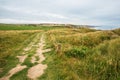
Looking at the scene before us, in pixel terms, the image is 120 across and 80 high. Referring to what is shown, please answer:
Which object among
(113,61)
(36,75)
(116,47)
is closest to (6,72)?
(36,75)

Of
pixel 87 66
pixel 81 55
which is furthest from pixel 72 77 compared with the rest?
pixel 81 55

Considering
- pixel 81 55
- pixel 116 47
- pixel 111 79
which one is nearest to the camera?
pixel 111 79

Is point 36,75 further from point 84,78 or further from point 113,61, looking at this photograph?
point 113,61

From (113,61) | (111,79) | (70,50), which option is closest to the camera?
(111,79)

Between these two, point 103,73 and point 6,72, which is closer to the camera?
point 103,73

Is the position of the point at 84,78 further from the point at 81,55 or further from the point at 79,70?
the point at 81,55

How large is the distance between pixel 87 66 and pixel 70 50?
3.87m

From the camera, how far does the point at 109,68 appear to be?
847 cm

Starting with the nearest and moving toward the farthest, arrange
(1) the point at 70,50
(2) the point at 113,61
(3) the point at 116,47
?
(2) the point at 113,61 < (3) the point at 116,47 < (1) the point at 70,50

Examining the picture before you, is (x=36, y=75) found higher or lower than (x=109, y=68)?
lower

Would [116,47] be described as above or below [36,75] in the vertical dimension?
above

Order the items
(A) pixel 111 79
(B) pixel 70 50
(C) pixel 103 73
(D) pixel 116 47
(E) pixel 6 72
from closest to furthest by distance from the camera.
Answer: (A) pixel 111 79
(C) pixel 103 73
(E) pixel 6 72
(D) pixel 116 47
(B) pixel 70 50

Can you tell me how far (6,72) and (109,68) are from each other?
6.46m

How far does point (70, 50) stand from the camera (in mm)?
13055
